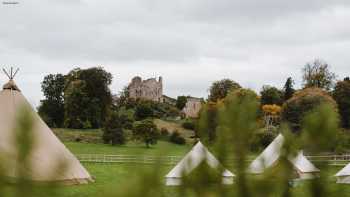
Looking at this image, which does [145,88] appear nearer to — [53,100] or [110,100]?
[53,100]

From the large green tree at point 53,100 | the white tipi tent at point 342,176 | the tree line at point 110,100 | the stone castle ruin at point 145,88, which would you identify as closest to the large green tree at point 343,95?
the tree line at point 110,100

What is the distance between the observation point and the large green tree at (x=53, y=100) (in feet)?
212

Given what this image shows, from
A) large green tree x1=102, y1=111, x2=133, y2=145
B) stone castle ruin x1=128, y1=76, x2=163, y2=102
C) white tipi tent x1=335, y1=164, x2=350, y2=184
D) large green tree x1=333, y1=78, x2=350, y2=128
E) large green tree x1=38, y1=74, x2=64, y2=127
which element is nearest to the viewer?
white tipi tent x1=335, y1=164, x2=350, y2=184

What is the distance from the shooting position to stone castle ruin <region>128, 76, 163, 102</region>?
102875 mm

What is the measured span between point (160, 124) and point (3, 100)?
49411mm

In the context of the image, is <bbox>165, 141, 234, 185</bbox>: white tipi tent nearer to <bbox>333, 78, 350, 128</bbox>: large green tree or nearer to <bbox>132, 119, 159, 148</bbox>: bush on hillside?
<bbox>132, 119, 159, 148</bbox>: bush on hillside

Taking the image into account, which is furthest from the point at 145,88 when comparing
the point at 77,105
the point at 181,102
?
the point at 77,105

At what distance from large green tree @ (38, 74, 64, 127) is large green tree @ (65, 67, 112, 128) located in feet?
12.7

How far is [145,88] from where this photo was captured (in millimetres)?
103625

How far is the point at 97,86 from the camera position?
6141cm

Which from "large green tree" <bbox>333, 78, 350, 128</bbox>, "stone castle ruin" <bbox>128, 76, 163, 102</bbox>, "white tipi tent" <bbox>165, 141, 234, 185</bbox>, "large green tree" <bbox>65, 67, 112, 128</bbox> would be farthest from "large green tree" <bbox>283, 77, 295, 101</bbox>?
"white tipi tent" <bbox>165, 141, 234, 185</bbox>

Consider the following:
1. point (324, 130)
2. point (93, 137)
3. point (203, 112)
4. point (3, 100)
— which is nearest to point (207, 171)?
point (203, 112)

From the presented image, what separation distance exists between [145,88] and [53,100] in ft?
120

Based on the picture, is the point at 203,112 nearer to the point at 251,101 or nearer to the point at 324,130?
the point at 251,101
